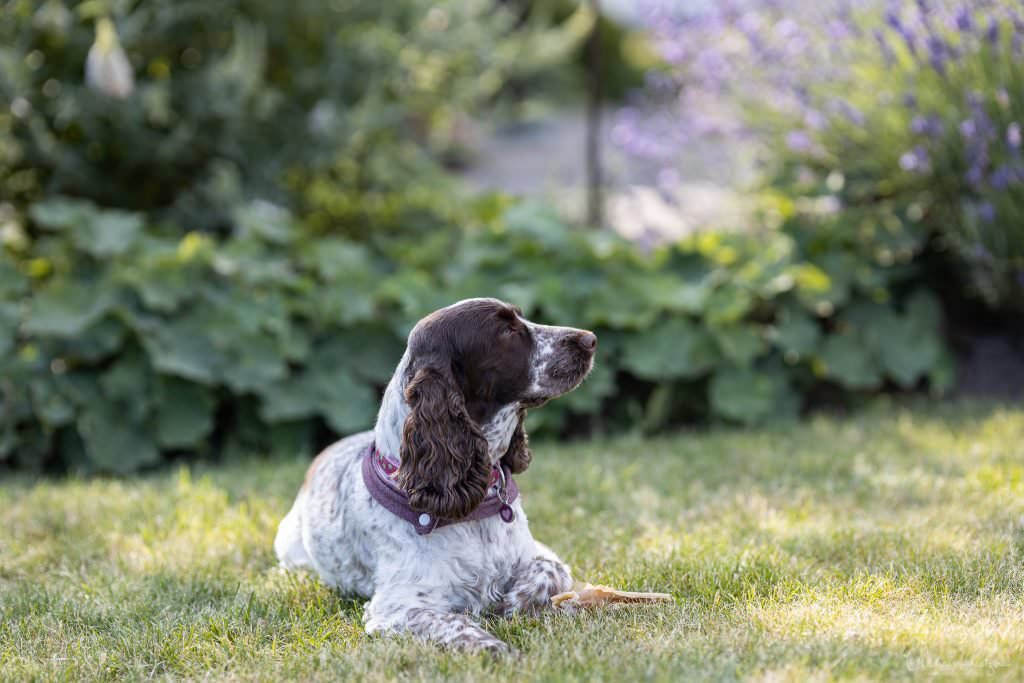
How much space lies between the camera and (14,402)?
5.10 meters

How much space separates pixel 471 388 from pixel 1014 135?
3136mm

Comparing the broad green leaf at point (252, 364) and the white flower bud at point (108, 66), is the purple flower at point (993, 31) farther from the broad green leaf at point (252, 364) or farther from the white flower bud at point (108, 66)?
the white flower bud at point (108, 66)

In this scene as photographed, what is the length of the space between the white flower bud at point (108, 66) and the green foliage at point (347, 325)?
64 centimetres

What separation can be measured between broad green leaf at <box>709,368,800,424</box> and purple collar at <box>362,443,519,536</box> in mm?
2639

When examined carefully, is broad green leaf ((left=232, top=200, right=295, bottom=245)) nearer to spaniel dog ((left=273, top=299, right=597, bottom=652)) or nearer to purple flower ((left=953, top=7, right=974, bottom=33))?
spaniel dog ((left=273, top=299, right=597, bottom=652))

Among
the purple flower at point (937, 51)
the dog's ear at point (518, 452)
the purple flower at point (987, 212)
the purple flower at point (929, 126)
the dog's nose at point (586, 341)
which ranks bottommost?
the dog's ear at point (518, 452)

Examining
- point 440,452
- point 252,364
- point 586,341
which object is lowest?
point 252,364

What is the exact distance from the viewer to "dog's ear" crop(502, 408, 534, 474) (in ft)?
10.4

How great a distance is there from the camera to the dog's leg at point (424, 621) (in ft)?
8.79

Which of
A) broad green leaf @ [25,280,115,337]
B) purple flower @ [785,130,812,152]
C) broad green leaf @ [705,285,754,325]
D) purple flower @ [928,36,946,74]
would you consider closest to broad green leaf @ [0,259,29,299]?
broad green leaf @ [25,280,115,337]

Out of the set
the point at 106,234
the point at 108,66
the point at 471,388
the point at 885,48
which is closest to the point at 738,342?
the point at 885,48

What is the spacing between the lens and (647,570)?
321 centimetres

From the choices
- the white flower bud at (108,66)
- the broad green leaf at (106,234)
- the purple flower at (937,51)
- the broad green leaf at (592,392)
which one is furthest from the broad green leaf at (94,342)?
the purple flower at (937,51)

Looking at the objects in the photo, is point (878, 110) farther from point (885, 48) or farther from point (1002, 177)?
point (1002, 177)
